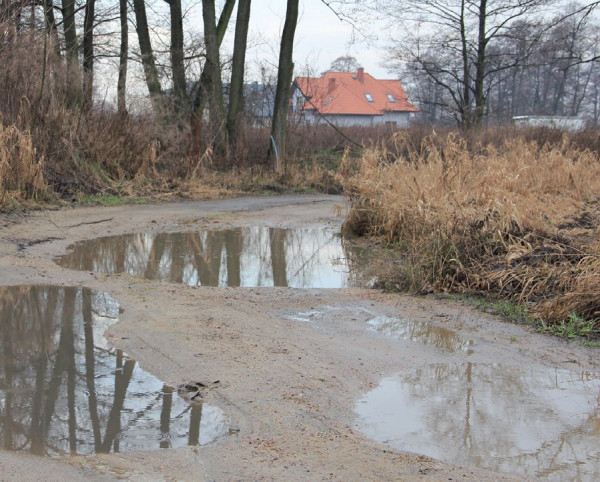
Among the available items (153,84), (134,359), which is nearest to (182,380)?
(134,359)

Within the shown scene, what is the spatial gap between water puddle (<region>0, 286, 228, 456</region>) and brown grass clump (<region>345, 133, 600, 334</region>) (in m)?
3.68

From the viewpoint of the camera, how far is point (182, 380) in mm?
4504

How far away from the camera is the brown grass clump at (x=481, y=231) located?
657cm

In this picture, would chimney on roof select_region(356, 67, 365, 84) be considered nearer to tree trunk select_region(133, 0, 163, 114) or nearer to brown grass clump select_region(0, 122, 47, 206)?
tree trunk select_region(133, 0, 163, 114)

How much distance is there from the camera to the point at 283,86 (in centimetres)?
2144

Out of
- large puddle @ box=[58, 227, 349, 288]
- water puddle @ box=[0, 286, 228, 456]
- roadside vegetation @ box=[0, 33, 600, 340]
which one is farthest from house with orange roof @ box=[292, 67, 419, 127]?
water puddle @ box=[0, 286, 228, 456]

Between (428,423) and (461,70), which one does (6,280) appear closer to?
(428,423)

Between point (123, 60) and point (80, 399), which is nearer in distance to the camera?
point (80, 399)

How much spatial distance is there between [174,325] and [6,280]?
2492 millimetres

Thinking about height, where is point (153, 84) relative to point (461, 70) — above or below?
below

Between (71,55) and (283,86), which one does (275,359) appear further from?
(283,86)

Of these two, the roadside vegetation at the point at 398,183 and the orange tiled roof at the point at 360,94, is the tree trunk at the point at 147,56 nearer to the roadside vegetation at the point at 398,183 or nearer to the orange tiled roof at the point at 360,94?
the roadside vegetation at the point at 398,183

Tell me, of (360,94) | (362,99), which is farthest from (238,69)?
(360,94)

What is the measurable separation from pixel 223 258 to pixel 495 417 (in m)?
5.99
